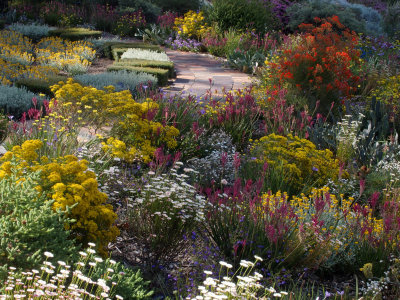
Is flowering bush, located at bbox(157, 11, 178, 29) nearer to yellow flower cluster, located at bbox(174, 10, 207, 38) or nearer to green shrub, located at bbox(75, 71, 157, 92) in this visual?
yellow flower cluster, located at bbox(174, 10, 207, 38)

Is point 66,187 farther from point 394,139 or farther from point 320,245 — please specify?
point 394,139

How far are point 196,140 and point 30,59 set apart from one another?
22.1 ft

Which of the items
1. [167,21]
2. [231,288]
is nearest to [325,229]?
[231,288]

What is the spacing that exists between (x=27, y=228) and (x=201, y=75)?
8295 millimetres

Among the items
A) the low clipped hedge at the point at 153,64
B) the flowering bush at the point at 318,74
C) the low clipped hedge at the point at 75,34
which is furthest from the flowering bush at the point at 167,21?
the flowering bush at the point at 318,74

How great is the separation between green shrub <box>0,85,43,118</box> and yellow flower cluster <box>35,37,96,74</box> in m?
2.90

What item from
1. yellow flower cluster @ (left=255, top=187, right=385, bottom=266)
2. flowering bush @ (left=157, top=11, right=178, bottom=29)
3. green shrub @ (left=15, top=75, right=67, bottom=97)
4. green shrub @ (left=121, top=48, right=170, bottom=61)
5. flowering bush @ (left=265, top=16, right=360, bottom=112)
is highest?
flowering bush @ (left=265, top=16, right=360, bottom=112)

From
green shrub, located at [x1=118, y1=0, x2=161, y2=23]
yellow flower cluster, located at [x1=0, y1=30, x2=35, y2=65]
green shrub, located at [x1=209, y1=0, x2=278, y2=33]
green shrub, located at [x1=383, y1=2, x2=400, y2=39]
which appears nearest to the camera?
yellow flower cluster, located at [x1=0, y1=30, x2=35, y2=65]

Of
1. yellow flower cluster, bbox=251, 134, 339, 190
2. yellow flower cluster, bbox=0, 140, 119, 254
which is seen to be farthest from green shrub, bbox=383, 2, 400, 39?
yellow flower cluster, bbox=0, 140, 119, 254

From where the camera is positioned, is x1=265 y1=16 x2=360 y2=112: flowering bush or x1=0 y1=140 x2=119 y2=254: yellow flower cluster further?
x1=265 y1=16 x2=360 y2=112: flowering bush

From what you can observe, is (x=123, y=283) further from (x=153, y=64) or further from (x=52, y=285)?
(x=153, y=64)


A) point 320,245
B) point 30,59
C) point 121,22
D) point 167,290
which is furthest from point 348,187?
point 121,22

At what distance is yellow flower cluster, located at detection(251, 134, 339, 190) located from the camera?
17.3 ft

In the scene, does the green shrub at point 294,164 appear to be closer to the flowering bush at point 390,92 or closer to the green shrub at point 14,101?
the flowering bush at point 390,92
